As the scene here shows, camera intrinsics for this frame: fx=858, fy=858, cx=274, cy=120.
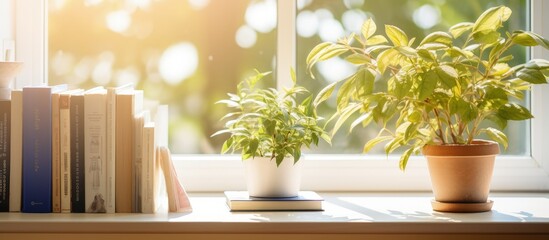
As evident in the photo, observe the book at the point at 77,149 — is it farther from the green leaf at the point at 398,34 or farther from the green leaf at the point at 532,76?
the green leaf at the point at 532,76

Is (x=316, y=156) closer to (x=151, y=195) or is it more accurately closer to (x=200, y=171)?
(x=200, y=171)

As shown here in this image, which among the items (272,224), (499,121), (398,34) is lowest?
(272,224)

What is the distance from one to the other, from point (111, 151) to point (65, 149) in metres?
0.11

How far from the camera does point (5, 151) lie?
78.7 inches

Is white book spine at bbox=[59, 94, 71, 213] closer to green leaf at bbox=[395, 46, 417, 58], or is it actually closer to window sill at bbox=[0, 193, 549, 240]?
window sill at bbox=[0, 193, 549, 240]

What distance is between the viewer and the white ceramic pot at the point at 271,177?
6.72 ft

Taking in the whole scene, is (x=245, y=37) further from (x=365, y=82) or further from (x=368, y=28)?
(x=365, y=82)

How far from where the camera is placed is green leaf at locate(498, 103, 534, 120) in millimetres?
1952

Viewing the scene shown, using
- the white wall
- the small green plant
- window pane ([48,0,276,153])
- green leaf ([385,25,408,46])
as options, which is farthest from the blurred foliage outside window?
green leaf ([385,25,408,46])

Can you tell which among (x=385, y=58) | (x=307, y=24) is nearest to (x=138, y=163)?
(x=385, y=58)

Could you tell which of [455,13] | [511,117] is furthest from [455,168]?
[455,13]

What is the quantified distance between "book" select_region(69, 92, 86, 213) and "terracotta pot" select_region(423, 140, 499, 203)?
2.65 ft

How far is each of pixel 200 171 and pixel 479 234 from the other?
0.86 meters

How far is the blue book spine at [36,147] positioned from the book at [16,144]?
2 cm
